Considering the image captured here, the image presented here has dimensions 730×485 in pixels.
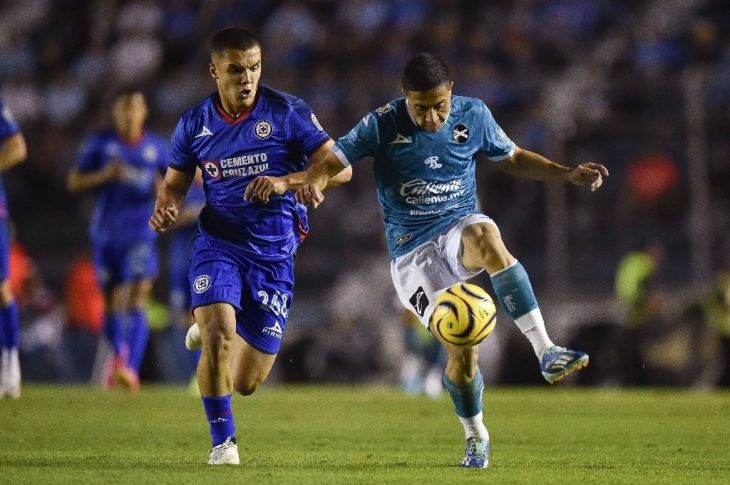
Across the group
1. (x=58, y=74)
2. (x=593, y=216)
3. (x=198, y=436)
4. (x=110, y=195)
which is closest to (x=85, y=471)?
(x=198, y=436)

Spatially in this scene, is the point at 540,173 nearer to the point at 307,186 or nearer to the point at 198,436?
the point at 307,186

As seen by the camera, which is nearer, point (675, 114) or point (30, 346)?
point (675, 114)

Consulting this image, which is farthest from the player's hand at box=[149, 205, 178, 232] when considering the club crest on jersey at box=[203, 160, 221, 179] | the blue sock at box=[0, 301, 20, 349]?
the blue sock at box=[0, 301, 20, 349]

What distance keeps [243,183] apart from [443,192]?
1233mm

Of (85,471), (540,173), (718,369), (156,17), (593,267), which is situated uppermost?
(156,17)

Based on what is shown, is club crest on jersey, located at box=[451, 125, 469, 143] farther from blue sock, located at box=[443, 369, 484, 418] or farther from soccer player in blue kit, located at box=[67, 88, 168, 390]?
soccer player in blue kit, located at box=[67, 88, 168, 390]

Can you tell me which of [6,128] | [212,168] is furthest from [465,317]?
[6,128]

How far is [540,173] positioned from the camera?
851 centimetres

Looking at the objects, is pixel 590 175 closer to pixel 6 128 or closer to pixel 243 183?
pixel 243 183

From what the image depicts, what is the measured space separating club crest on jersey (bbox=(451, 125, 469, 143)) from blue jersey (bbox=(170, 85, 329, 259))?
792 millimetres

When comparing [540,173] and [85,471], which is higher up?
[540,173]

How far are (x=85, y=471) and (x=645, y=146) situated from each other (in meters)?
11.7

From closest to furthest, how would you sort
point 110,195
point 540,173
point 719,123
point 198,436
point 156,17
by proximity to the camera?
point 540,173 < point 198,436 < point 110,195 < point 719,123 < point 156,17

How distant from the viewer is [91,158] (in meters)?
14.3
